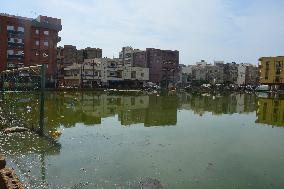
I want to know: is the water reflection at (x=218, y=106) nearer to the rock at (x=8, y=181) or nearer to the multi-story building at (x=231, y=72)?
the rock at (x=8, y=181)

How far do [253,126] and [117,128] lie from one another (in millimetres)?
14614

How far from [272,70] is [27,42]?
7643 cm

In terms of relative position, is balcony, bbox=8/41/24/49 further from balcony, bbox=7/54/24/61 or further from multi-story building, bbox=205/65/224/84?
multi-story building, bbox=205/65/224/84

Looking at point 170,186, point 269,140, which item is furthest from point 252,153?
point 170,186

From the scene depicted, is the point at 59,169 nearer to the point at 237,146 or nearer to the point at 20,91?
the point at 237,146

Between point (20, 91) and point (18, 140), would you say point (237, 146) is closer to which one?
point (18, 140)

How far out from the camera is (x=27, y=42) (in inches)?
3346

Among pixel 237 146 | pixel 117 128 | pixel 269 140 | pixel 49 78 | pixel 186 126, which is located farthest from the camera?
pixel 49 78

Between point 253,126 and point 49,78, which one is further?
point 49,78

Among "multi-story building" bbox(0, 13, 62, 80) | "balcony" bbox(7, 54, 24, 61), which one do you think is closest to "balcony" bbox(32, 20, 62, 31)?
"multi-story building" bbox(0, 13, 62, 80)

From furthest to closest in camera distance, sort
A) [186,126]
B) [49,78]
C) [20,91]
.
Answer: [49,78]
[20,91]
[186,126]

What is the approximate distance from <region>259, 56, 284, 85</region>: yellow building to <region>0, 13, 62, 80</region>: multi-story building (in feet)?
221

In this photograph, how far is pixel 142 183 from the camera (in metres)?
14.4

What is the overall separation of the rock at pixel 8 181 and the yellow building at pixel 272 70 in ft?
354
